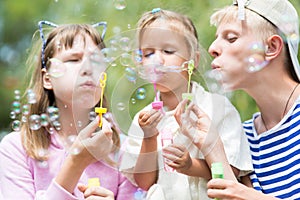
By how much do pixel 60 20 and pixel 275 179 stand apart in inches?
42.4

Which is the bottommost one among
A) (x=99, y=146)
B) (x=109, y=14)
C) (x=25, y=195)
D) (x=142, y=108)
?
(x=25, y=195)

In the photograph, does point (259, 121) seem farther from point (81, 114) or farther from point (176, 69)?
point (81, 114)

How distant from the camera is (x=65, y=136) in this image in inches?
87.6

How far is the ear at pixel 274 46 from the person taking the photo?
214 cm

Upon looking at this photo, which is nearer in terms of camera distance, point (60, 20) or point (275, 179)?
point (275, 179)

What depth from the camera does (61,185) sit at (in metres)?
2.03

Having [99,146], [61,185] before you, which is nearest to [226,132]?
[99,146]

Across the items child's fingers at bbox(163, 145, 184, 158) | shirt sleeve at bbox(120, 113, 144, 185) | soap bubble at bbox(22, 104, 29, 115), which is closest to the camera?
child's fingers at bbox(163, 145, 184, 158)

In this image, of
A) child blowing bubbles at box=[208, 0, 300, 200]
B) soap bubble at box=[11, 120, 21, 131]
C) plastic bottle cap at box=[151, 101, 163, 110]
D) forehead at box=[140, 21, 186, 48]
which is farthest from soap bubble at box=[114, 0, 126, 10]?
soap bubble at box=[11, 120, 21, 131]

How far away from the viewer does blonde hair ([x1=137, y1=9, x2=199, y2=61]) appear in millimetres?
2045

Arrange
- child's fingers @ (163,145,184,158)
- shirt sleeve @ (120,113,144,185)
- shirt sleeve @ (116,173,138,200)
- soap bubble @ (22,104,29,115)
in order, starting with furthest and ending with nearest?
1. soap bubble @ (22,104,29,115)
2. shirt sleeve @ (116,173,138,200)
3. shirt sleeve @ (120,113,144,185)
4. child's fingers @ (163,145,184,158)

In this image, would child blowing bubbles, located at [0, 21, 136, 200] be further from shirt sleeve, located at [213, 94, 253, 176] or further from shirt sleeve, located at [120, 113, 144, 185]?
shirt sleeve, located at [213, 94, 253, 176]

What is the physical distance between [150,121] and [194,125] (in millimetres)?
158

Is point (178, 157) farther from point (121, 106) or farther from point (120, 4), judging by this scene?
point (120, 4)
